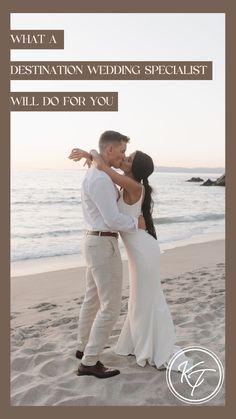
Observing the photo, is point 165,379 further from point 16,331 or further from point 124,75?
point 124,75

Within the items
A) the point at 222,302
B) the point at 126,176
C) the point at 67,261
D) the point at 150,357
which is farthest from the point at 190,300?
the point at 67,261

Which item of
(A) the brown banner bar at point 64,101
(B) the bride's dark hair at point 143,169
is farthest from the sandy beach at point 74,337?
(A) the brown banner bar at point 64,101

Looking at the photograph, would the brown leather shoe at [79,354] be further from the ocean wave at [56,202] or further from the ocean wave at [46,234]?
the ocean wave at [56,202]

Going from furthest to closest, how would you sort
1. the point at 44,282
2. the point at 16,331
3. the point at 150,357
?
the point at 44,282, the point at 16,331, the point at 150,357

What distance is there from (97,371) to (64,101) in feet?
7.23

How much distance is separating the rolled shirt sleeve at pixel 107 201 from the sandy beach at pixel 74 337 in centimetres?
117

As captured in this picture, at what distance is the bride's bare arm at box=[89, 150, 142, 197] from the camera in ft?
13.2

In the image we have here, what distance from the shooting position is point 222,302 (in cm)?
605

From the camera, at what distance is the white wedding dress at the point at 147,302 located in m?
4.31

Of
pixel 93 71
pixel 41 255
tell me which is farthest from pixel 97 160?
pixel 41 255

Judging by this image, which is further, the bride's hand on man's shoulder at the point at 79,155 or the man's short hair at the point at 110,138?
the bride's hand on man's shoulder at the point at 79,155

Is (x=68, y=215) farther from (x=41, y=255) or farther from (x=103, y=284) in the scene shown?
(x=103, y=284)

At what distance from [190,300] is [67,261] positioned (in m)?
3.75

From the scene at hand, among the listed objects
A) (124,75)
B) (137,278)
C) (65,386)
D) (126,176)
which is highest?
(124,75)
